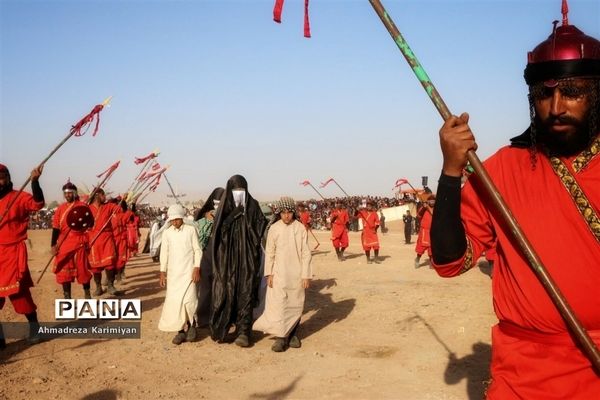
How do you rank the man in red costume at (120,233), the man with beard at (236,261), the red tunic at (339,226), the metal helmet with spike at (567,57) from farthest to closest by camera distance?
the red tunic at (339,226)
the man in red costume at (120,233)
the man with beard at (236,261)
the metal helmet with spike at (567,57)

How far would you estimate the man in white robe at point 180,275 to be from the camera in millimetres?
7180

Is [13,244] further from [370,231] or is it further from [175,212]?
[370,231]

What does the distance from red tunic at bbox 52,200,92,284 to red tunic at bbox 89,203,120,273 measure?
3.04 ft

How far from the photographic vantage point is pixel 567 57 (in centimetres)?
195

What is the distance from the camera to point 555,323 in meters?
1.92

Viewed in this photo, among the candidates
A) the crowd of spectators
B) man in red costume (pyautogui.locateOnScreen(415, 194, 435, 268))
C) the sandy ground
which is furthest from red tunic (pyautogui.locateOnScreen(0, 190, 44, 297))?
the crowd of spectators

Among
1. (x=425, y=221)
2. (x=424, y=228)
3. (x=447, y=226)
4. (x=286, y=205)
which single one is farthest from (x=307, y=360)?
(x=424, y=228)

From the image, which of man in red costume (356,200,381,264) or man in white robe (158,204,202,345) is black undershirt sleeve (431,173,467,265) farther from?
man in red costume (356,200,381,264)

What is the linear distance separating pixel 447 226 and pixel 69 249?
8970 millimetres

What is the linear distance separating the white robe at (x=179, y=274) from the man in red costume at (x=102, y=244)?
385 centimetres

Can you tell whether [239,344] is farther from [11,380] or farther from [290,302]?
[11,380]

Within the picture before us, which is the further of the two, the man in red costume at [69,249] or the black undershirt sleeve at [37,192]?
the man in red costume at [69,249]

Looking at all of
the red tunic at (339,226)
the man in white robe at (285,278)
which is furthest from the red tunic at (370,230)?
the man in white robe at (285,278)

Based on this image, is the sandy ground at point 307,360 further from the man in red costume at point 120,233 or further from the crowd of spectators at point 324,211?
the crowd of spectators at point 324,211
